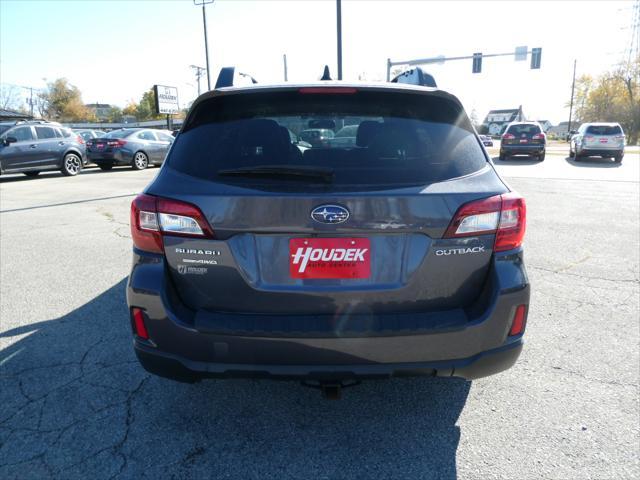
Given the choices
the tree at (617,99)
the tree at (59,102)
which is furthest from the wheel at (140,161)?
the tree at (59,102)

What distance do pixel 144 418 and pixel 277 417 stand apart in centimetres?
74

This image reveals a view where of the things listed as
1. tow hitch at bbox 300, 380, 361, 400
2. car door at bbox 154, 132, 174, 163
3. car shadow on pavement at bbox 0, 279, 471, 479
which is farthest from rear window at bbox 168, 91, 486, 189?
car door at bbox 154, 132, 174, 163

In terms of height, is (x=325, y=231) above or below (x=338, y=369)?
above

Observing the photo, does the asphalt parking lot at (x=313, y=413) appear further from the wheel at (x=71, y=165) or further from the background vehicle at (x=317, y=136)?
the wheel at (x=71, y=165)

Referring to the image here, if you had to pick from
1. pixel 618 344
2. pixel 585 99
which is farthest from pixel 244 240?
pixel 585 99

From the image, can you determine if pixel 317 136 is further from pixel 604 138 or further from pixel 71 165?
pixel 604 138

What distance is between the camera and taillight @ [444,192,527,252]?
2068 millimetres

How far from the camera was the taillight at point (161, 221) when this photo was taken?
2072mm

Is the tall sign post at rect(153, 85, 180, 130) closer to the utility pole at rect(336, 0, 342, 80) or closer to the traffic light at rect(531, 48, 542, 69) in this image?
the utility pole at rect(336, 0, 342, 80)

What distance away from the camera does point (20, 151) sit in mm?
15164

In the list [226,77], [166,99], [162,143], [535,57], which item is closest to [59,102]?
[166,99]

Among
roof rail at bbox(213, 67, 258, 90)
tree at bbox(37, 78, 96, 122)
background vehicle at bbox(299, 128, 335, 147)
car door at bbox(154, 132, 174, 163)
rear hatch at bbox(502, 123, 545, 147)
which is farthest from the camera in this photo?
tree at bbox(37, 78, 96, 122)

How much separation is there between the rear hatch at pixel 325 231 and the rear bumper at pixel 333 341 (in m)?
0.08

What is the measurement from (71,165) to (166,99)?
75.0 feet
